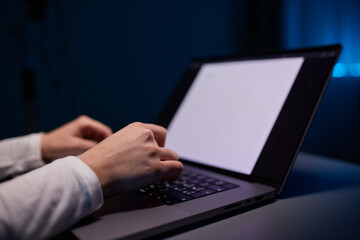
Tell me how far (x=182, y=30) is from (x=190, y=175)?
3.30 feet

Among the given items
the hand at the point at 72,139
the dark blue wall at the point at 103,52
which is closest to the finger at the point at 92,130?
the hand at the point at 72,139

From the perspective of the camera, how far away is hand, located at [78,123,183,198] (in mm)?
407

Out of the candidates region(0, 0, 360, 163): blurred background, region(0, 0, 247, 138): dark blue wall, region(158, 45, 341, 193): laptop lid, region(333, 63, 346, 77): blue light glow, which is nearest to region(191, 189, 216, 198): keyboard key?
region(158, 45, 341, 193): laptop lid

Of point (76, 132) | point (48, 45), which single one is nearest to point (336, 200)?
Answer: point (76, 132)

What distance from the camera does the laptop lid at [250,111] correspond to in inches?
20.7

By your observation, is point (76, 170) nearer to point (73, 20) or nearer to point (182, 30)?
point (73, 20)

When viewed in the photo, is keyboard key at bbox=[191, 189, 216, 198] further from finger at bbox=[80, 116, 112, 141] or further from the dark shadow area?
finger at bbox=[80, 116, 112, 141]

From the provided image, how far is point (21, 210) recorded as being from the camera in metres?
0.34

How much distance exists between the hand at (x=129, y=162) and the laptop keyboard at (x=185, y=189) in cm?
3

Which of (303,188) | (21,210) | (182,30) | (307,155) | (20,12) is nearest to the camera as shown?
(21,210)

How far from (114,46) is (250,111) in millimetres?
897

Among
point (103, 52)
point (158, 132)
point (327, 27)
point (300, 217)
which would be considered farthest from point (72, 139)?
point (327, 27)

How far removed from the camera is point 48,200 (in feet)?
1.17

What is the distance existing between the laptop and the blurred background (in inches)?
17.0
